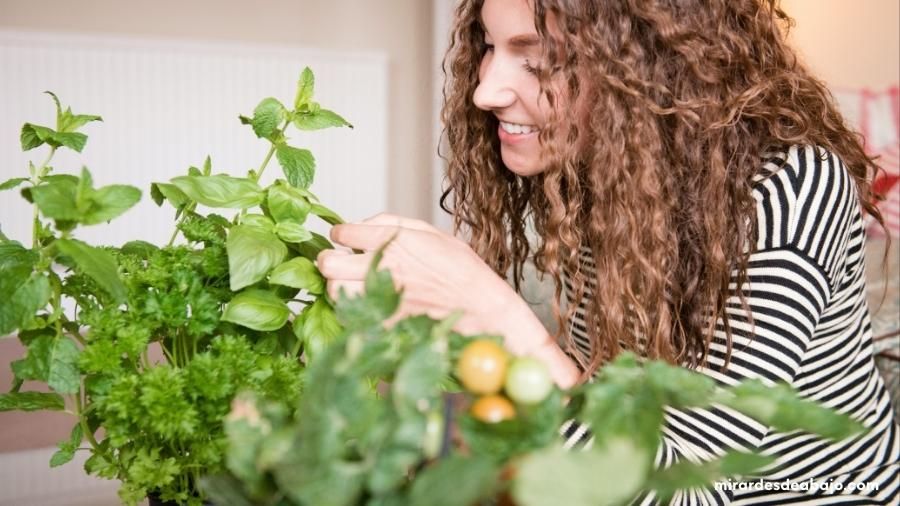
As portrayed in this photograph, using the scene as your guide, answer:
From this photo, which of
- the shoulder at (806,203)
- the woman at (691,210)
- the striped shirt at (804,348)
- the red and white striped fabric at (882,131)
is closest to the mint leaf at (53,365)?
the woman at (691,210)

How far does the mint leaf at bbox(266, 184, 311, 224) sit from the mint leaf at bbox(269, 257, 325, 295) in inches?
1.5

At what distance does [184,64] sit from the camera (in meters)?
3.03

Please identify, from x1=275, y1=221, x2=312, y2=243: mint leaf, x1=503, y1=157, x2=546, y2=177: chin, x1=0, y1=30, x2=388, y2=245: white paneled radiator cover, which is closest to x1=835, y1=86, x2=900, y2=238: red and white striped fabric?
x1=503, y1=157, x2=546, y2=177: chin

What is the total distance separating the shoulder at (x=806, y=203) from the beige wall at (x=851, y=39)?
1660mm

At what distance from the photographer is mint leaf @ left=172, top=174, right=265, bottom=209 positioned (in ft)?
2.17

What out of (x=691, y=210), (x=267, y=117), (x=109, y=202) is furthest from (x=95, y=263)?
(x=691, y=210)

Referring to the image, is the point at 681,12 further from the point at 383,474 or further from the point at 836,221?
the point at 383,474

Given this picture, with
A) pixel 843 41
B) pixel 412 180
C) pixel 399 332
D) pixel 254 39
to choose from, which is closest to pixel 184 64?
pixel 254 39

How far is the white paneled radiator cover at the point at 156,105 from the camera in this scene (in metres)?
2.76

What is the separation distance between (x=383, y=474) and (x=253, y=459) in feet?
0.21

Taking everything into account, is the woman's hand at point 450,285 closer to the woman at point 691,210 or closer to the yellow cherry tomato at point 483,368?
the woman at point 691,210

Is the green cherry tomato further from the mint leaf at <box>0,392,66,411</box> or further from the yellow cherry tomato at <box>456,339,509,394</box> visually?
the mint leaf at <box>0,392,66,411</box>

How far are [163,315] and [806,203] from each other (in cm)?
73

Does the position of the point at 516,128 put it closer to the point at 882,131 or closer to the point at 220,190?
the point at 220,190
